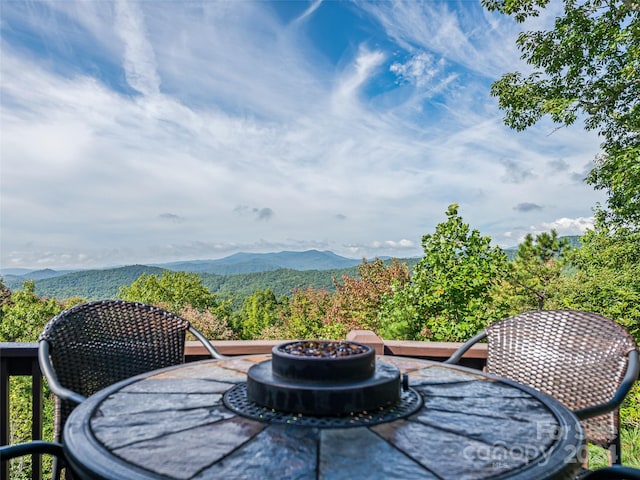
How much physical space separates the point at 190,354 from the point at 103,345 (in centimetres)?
53

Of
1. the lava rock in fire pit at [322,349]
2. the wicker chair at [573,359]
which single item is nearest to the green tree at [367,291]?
the wicker chair at [573,359]

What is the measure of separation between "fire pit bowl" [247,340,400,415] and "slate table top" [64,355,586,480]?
0.20 ft

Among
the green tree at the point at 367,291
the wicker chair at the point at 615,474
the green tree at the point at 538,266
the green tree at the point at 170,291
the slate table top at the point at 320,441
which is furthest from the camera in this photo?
the green tree at the point at 170,291

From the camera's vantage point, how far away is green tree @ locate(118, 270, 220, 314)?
A: 1072 inches

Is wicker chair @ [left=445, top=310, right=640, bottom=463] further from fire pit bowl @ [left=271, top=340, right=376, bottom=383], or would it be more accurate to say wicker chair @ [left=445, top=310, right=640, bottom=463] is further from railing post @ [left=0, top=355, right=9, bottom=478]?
railing post @ [left=0, top=355, right=9, bottom=478]

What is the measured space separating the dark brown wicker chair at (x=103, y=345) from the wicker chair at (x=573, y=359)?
1.45m

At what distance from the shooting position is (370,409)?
1222 mm

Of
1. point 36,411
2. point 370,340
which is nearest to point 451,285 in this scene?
point 370,340

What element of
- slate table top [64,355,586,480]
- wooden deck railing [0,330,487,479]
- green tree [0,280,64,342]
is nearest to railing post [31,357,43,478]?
wooden deck railing [0,330,487,479]

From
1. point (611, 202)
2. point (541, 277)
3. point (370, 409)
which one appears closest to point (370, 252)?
point (541, 277)

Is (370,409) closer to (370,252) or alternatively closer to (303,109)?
(303,109)

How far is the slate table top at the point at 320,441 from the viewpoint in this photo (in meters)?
0.92

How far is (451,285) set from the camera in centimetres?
570

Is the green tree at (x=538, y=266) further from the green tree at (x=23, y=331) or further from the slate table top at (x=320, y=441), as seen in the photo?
the green tree at (x=23, y=331)
